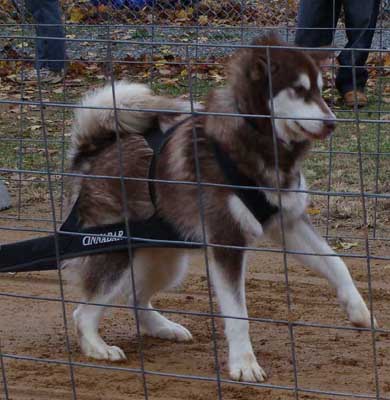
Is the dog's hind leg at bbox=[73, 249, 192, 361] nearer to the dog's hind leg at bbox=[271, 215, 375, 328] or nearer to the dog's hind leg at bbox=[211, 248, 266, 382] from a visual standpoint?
the dog's hind leg at bbox=[211, 248, 266, 382]

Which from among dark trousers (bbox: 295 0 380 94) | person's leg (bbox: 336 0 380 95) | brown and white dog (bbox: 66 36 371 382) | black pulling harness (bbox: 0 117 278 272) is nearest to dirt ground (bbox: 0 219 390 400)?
brown and white dog (bbox: 66 36 371 382)

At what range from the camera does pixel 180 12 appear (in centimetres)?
1058

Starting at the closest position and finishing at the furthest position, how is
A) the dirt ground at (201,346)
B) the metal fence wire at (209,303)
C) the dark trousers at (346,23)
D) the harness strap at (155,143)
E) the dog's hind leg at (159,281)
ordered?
the metal fence wire at (209,303)
the dirt ground at (201,346)
the harness strap at (155,143)
the dog's hind leg at (159,281)
the dark trousers at (346,23)

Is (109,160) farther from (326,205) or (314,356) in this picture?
(326,205)

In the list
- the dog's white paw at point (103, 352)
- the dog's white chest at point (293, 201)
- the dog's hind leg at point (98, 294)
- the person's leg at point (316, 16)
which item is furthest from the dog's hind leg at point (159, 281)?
the person's leg at point (316, 16)

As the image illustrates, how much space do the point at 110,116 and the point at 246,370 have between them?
1159mm

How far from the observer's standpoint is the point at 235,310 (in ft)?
12.4

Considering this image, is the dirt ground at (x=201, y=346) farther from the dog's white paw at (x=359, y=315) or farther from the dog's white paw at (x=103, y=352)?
Answer: the dog's white paw at (x=359, y=315)

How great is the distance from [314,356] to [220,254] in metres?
0.57

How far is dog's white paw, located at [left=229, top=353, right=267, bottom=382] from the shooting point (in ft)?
12.1

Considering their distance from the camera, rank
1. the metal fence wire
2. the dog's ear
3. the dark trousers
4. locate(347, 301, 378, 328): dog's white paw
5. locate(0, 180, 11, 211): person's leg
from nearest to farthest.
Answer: the metal fence wire
the dog's ear
locate(347, 301, 378, 328): dog's white paw
locate(0, 180, 11, 211): person's leg
the dark trousers

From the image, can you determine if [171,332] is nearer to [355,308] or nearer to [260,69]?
[355,308]

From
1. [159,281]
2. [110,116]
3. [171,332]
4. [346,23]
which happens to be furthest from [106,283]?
[346,23]

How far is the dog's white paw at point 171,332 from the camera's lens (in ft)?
14.0
